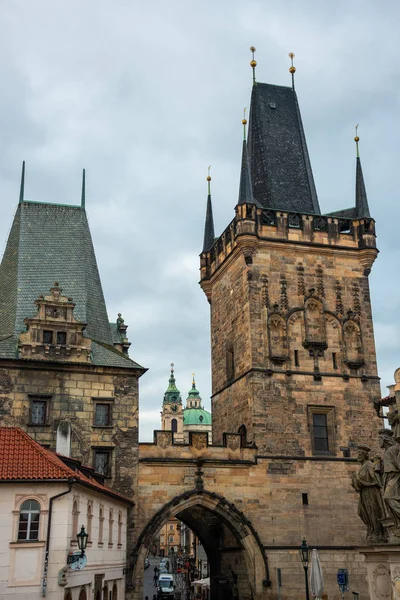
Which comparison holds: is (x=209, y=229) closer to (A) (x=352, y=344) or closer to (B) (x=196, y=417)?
(A) (x=352, y=344)

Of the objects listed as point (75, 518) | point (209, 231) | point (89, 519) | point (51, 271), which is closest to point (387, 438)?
point (75, 518)

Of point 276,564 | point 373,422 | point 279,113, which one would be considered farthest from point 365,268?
point 276,564

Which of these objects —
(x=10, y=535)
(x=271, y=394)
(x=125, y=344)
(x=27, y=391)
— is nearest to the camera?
(x=10, y=535)

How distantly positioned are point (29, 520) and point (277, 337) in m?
15.0

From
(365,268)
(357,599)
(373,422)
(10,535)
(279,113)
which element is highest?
(279,113)

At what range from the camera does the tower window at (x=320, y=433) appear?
1093 inches

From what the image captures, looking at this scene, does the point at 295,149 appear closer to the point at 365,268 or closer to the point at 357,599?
the point at 365,268

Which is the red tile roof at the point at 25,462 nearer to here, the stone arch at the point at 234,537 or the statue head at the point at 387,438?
the statue head at the point at 387,438

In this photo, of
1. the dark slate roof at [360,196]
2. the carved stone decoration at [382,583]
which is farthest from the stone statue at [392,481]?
the dark slate roof at [360,196]

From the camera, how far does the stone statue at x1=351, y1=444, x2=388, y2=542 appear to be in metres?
11.9

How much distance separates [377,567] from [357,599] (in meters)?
15.3

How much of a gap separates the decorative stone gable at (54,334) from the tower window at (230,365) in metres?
7.16

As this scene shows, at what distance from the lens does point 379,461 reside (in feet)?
40.9

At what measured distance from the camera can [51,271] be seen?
1116 inches
